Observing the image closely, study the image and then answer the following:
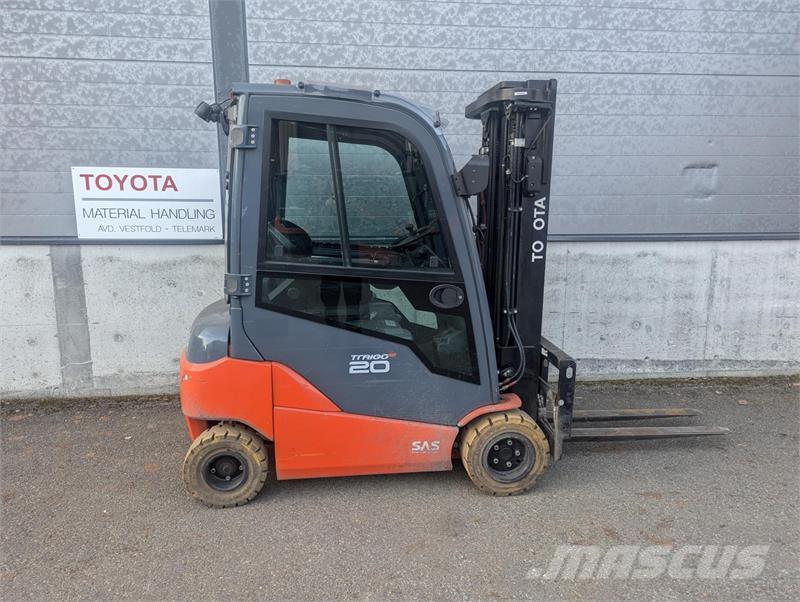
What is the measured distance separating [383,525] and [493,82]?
3888 millimetres

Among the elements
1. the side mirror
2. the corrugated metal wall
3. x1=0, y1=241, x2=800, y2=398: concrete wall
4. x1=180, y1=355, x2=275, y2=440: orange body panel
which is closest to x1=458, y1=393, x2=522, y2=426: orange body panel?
x1=180, y1=355, x2=275, y2=440: orange body panel

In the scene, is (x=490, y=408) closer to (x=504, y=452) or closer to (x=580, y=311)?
(x=504, y=452)

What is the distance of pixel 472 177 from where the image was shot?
277 cm

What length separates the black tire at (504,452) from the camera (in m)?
3.02

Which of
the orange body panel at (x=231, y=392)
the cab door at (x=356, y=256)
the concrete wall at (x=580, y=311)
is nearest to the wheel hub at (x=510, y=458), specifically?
the cab door at (x=356, y=256)

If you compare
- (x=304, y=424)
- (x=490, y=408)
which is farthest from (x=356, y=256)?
(x=490, y=408)

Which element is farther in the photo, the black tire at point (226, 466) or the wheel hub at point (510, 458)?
the wheel hub at point (510, 458)

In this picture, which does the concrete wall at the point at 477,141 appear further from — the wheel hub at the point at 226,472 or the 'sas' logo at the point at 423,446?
the 'sas' logo at the point at 423,446

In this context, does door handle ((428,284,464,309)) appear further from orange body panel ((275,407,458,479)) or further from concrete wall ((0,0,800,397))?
concrete wall ((0,0,800,397))

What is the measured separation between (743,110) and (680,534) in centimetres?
423

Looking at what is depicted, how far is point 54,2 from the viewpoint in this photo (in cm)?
421

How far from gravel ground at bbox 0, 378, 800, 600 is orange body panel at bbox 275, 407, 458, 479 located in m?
0.22

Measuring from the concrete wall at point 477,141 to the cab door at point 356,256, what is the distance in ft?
7.10

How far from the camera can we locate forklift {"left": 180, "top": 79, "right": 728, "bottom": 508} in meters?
2.68
